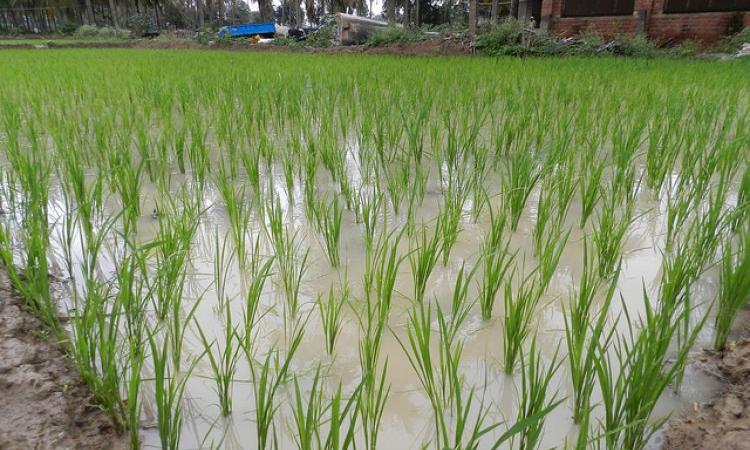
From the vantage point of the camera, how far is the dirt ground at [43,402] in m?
0.84

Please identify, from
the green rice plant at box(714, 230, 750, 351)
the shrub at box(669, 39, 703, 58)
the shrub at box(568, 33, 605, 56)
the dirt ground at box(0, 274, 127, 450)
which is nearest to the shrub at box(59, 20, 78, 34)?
the shrub at box(568, 33, 605, 56)

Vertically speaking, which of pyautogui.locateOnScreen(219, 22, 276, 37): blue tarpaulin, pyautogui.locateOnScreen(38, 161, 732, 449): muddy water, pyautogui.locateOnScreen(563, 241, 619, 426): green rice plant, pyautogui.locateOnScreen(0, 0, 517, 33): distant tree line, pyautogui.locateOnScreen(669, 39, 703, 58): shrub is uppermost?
pyautogui.locateOnScreen(0, 0, 517, 33): distant tree line

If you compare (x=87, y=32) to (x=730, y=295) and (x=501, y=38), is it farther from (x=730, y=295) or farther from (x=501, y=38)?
(x=730, y=295)

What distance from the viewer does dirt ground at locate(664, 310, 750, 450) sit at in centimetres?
81

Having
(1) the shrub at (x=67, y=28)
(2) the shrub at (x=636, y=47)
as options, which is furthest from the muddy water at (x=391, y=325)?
(1) the shrub at (x=67, y=28)

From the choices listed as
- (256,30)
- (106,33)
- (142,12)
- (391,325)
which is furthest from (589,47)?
(142,12)

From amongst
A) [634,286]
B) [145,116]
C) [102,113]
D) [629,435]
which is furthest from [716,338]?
[102,113]

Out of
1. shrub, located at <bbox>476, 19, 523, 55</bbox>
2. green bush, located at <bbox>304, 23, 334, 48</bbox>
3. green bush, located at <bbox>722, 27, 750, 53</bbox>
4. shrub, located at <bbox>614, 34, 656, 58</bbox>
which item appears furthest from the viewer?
green bush, located at <bbox>304, 23, 334, 48</bbox>

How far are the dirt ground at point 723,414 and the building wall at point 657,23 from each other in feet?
36.5

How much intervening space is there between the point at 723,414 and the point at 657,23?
11739 millimetres

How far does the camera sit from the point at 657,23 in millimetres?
10383

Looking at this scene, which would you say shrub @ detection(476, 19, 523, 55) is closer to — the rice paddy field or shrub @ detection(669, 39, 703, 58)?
shrub @ detection(669, 39, 703, 58)

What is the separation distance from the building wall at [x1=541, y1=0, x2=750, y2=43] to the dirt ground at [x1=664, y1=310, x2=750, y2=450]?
11.1m

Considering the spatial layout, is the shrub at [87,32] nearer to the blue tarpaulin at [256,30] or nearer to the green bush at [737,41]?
the blue tarpaulin at [256,30]
